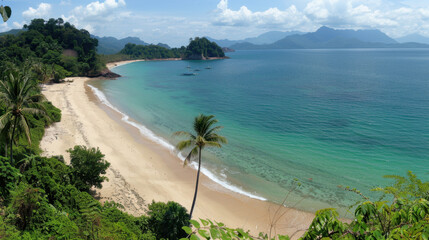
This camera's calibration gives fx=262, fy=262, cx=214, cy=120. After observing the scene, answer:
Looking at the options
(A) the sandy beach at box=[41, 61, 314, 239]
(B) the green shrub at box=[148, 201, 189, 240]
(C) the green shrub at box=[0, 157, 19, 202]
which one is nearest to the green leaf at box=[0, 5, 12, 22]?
(C) the green shrub at box=[0, 157, 19, 202]

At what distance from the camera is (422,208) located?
15.1ft

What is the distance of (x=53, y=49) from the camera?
11094 centimetres

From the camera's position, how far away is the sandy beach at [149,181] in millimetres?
22969

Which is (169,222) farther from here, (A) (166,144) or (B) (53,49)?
(B) (53,49)

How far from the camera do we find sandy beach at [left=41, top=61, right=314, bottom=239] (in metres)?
23.0

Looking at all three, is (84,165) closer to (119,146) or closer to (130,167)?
(130,167)

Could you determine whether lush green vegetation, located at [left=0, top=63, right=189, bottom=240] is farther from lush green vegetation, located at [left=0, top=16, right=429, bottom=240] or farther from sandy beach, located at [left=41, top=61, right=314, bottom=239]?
sandy beach, located at [left=41, top=61, right=314, bottom=239]

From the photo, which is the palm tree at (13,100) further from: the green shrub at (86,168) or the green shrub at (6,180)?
the green shrub at (86,168)

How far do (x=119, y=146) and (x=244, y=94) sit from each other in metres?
45.5

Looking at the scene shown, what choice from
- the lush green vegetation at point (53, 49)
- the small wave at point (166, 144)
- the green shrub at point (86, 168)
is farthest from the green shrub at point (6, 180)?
the lush green vegetation at point (53, 49)

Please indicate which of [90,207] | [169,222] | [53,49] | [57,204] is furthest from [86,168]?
[53,49]

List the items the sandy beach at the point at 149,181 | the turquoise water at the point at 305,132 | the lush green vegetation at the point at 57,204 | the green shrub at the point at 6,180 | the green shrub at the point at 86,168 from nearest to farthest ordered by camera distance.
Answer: the lush green vegetation at the point at 57,204
the green shrub at the point at 6,180
the green shrub at the point at 86,168
the sandy beach at the point at 149,181
the turquoise water at the point at 305,132

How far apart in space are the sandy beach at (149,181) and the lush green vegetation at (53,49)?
44.8 metres

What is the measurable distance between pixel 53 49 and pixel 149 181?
359ft
